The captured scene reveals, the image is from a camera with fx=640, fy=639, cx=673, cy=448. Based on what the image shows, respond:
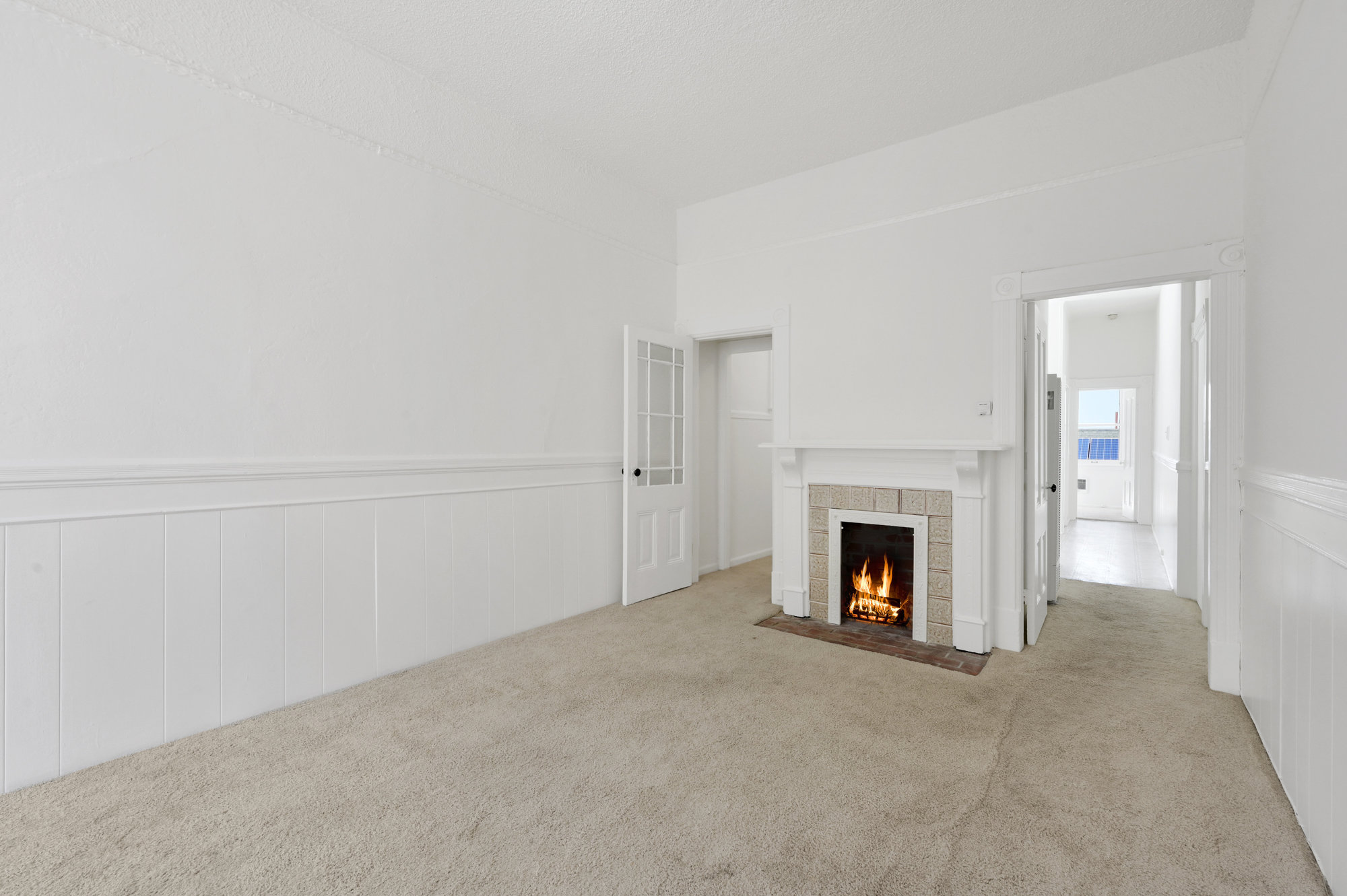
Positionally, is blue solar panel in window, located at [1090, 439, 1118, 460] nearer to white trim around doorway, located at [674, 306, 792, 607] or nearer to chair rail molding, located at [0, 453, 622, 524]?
white trim around doorway, located at [674, 306, 792, 607]

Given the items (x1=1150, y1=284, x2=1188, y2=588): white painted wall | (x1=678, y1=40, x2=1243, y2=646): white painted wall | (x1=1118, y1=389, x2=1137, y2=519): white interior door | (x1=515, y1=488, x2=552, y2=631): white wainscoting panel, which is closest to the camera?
(x1=678, y1=40, x2=1243, y2=646): white painted wall

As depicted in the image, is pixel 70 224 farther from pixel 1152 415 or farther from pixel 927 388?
pixel 1152 415

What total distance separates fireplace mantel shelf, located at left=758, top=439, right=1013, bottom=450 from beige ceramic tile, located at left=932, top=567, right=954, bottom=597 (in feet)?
2.32

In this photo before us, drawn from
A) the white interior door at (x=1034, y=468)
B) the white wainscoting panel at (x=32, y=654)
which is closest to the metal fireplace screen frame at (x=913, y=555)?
the white interior door at (x=1034, y=468)

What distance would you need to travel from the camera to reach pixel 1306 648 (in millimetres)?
1768

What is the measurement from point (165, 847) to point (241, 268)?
6.57 ft

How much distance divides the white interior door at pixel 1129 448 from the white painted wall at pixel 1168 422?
2.46ft

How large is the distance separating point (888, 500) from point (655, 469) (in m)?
1.63

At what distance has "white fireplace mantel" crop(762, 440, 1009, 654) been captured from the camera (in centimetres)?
343

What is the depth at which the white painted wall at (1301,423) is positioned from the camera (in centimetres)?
154

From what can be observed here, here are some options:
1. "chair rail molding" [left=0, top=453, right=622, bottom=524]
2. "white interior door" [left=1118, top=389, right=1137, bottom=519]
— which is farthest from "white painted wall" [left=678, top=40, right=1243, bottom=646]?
"white interior door" [left=1118, top=389, right=1137, bottom=519]

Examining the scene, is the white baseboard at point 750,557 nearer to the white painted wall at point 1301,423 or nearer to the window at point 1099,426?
the white painted wall at point 1301,423

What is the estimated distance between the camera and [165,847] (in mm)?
1743

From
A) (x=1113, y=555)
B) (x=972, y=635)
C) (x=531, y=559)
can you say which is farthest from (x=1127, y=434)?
(x=531, y=559)
